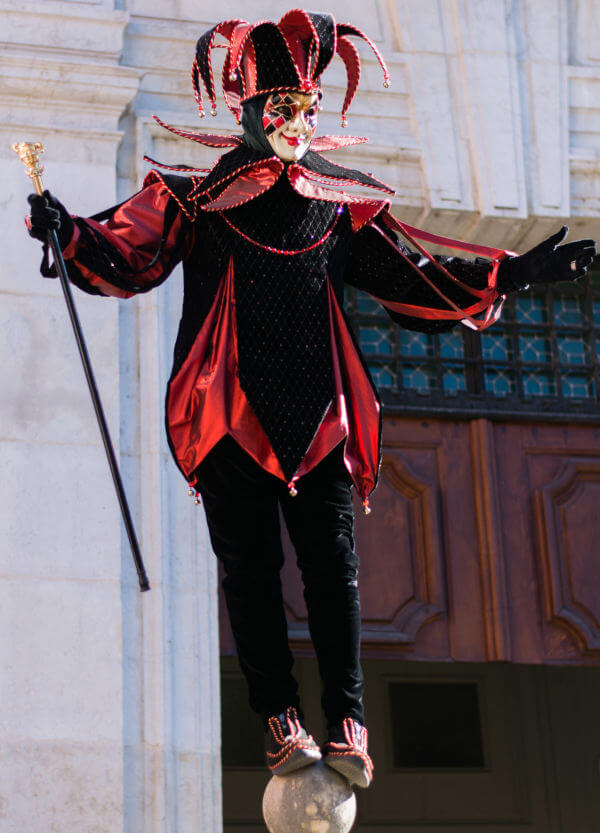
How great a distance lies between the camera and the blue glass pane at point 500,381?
6.76 meters

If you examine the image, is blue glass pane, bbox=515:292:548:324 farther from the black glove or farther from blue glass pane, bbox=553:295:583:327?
the black glove

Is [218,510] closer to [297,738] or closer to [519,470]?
[297,738]

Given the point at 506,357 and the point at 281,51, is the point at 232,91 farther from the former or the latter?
the point at 506,357

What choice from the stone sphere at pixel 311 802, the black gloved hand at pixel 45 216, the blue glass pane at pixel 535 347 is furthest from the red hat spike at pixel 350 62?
the blue glass pane at pixel 535 347

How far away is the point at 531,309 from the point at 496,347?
0.27 metres

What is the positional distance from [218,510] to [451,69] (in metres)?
3.13

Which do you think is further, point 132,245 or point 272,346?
point 132,245

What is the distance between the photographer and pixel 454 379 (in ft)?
22.2

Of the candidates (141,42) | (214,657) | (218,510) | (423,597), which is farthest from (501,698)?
(218,510)

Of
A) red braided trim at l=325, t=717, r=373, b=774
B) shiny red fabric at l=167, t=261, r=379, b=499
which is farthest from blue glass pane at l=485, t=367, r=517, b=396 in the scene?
red braided trim at l=325, t=717, r=373, b=774

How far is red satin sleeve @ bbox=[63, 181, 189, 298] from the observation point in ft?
13.3

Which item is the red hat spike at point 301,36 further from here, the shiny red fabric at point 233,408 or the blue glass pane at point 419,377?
the blue glass pane at point 419,377

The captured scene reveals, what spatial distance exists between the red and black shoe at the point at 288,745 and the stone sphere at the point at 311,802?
3cm

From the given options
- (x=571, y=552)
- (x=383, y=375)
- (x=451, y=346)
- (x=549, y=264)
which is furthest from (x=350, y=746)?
(x=451, y=346)
